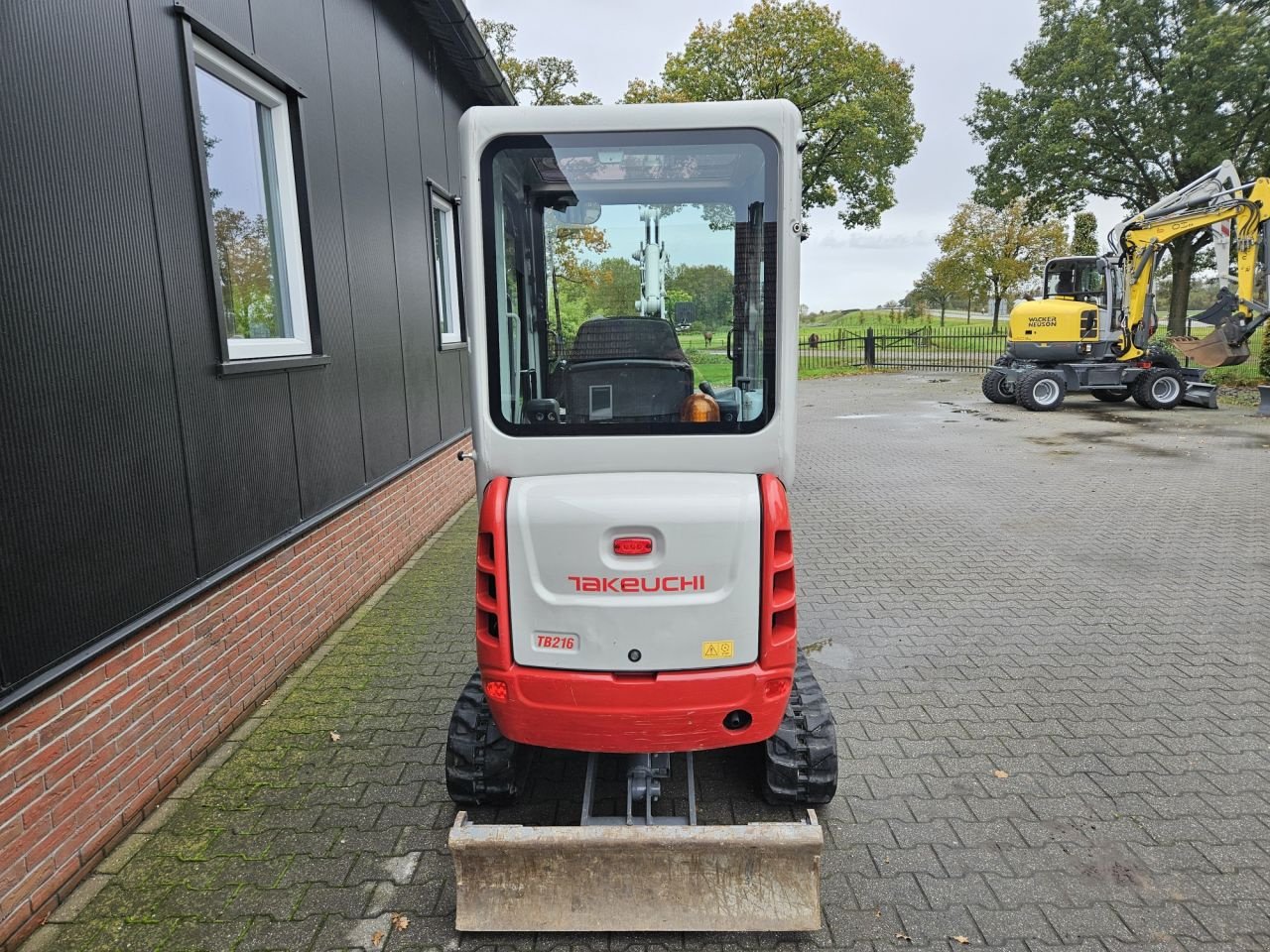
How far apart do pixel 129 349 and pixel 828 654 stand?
4.03 meters

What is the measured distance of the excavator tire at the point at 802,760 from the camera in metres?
3.19

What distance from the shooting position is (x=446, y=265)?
9.21 metres

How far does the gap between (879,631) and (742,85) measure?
24624 mm

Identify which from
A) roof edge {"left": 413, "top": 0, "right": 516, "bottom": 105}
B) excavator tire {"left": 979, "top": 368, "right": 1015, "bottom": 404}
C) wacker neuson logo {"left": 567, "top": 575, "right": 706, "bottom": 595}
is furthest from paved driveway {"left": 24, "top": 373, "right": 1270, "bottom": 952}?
excavator tire {"left": 979, "top": 368, "right": 1015, "bottom": 404}

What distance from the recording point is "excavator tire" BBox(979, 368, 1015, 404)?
1759 cm

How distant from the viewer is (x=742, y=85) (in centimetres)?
2584

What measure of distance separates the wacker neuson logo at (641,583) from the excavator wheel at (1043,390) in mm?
15928

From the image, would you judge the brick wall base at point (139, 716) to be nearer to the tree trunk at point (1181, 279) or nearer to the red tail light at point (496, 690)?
the red tail light at point (496, 690)

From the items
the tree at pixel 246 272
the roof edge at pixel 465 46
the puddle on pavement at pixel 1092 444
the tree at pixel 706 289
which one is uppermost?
the roof edge at pixel 465 46

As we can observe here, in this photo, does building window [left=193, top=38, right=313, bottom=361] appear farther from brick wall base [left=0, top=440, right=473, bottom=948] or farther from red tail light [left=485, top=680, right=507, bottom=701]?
red tail light [left=485, top=680, right=507, bottom=701]

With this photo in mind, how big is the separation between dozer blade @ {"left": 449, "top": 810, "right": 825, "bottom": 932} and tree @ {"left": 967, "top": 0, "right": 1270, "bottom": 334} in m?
25.9

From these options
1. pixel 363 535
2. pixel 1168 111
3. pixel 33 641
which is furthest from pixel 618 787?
pixel 1168 111

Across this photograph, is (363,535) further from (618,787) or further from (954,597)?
(954,597)

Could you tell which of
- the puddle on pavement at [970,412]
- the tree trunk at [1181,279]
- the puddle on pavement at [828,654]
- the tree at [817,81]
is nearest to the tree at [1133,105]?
the tree trunk at [1181,279]
